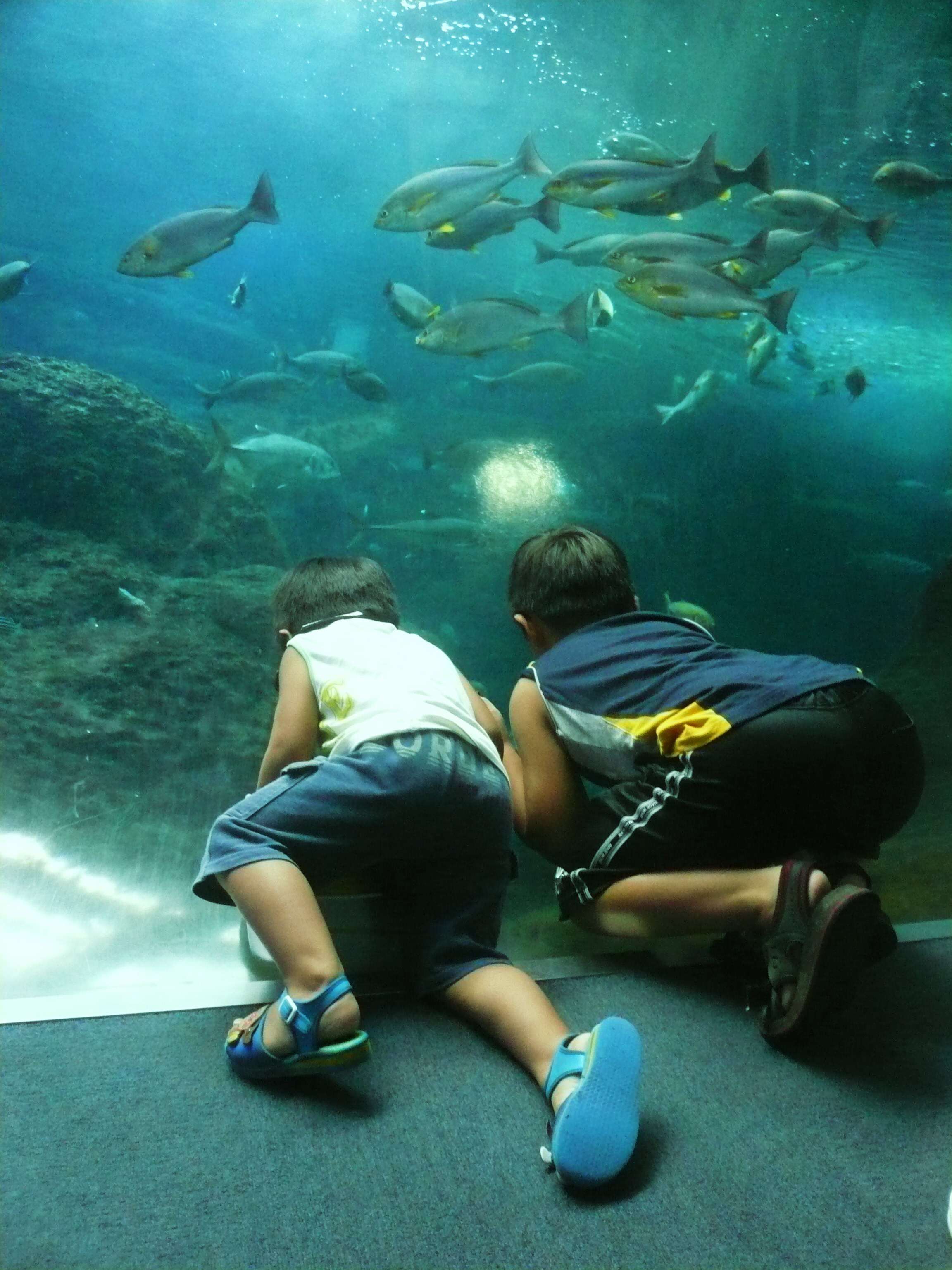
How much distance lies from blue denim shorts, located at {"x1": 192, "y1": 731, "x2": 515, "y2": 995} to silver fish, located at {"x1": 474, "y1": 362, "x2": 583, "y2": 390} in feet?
6.60

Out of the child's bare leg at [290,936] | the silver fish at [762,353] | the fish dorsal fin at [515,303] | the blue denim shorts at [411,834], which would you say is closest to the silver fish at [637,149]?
the fish dorsal fin at [515,303]

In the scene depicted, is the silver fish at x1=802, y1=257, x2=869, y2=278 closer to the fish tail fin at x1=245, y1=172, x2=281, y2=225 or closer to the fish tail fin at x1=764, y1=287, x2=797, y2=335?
the fish tail fin at x1=764, y1=287, x2=797, y2=335

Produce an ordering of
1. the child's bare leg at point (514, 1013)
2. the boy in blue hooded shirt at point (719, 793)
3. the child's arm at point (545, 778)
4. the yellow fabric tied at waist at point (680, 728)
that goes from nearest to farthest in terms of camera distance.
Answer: the child's bare leg at point (514, 1013) < the boy in blue hooded shirt at point (719, 793) < the yellow fabric tied at waist at point (680, 728) < the child's arm at point (545, 778)

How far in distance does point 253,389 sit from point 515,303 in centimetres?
92

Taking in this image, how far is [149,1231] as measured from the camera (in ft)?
3.18

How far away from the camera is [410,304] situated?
2.88m

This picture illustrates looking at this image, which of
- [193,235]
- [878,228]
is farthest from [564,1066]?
[878,228]

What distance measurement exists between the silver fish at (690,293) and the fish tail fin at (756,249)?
0.17 m

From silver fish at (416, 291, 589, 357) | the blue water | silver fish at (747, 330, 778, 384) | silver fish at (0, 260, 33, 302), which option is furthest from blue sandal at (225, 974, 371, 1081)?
silver fish at (747, 330, 778, 384)

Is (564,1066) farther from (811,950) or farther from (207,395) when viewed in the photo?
(207,395)

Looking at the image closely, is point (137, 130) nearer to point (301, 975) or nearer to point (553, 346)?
point (553, 346)

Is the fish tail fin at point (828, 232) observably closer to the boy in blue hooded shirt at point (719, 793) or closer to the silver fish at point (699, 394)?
the silver fish at point (699, 394)

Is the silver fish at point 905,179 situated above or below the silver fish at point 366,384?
above

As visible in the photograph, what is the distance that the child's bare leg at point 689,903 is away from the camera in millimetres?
1503
